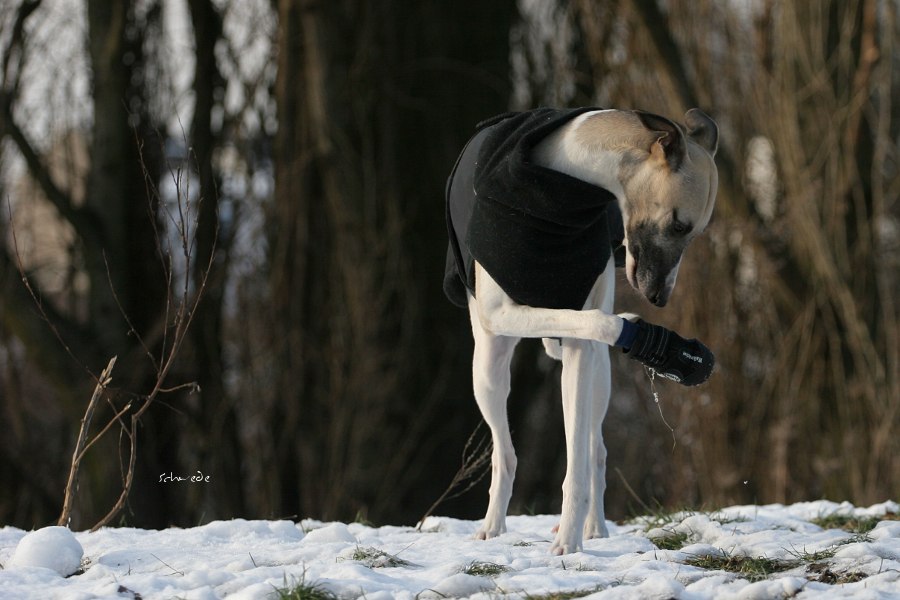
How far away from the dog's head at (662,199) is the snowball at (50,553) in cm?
209

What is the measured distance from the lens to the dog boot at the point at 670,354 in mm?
4320

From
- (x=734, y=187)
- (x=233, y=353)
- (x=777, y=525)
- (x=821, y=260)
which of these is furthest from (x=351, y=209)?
(x=777, y=525)

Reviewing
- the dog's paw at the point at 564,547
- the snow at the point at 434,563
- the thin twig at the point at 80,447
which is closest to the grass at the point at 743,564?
the snow at the point at 434,563

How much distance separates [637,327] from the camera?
432 cm

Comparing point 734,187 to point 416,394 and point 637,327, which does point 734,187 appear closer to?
point 416,394

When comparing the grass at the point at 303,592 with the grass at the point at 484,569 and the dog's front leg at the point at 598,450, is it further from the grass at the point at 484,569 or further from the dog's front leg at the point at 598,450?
the dog's front leg at the point at 598,450

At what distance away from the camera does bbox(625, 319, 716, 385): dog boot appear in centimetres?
432

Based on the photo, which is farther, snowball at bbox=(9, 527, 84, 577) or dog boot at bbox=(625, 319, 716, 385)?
dog boot at bbox=(625, 319, 716, 385)

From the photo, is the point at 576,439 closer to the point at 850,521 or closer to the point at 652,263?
the point at 652,263

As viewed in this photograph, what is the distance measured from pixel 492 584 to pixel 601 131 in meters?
1.62

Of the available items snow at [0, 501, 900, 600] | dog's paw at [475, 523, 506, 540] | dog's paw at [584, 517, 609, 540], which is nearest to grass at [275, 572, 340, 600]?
snow at [0, 501, 900, 600]

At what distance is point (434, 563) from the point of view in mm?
4324

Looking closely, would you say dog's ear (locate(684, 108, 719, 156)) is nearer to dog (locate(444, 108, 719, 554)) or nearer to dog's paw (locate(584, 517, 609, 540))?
dog (locate(444, 108, 719, 554))

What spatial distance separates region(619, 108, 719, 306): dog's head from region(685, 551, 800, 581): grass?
871mm
